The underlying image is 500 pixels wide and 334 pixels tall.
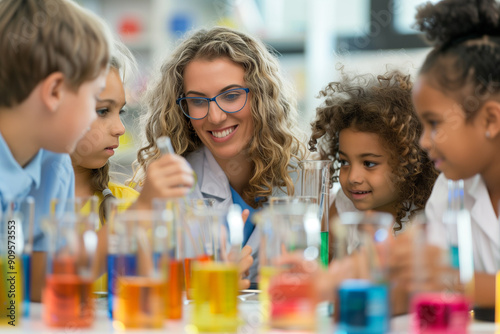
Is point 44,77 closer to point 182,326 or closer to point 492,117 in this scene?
point 182,326

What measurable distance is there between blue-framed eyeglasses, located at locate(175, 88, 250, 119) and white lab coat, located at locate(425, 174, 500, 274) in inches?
30.3

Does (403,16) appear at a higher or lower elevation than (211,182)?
higher

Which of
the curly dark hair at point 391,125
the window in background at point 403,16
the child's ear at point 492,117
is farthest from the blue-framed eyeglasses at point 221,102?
the window in background at point 403,16

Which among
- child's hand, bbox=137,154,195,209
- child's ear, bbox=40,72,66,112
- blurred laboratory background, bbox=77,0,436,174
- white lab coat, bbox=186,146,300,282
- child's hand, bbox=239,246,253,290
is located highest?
blurred laboratory background, bbox=77,0,436,174

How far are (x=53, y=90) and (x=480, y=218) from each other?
0.92m

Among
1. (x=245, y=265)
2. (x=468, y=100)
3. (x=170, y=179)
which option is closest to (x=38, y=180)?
(x=170, y=179)

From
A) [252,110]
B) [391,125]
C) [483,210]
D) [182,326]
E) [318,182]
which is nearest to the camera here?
[182,326]

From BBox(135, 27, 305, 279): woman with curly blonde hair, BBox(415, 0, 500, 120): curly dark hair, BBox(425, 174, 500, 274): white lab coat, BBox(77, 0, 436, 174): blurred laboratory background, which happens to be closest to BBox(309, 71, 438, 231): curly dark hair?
BBox(135, 27, 305, 279): woman with curly blonde hair

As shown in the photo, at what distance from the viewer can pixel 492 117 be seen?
1216 mm

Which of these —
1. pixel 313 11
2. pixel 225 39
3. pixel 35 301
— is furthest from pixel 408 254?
pixel 313 11

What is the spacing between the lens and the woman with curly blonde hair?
74.5 inches

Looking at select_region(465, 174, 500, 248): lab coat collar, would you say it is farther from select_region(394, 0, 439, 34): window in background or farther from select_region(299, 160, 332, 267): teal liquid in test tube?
select_region(394, 0, 439, 34): window in background

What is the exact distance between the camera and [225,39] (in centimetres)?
196

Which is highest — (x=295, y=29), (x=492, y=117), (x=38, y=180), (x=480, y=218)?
(x=295, y=29)
